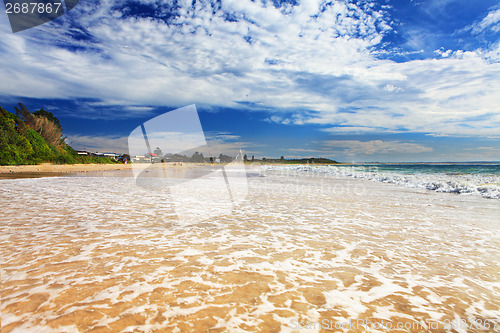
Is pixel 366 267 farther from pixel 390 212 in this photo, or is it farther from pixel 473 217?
pixel 473 217

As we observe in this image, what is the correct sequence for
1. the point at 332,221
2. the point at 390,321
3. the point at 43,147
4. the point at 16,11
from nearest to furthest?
the point at 390,321
the point at 16,11
the point at 332,221
the point at 43,147

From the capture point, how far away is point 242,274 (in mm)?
3398

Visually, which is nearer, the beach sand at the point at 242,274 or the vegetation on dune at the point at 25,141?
the beach sand at the point at 242,274

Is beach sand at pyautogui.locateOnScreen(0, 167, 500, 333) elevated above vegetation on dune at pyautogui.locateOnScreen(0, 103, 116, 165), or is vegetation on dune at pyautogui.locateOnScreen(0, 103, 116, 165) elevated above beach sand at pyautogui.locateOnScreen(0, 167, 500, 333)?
vegetation on dune at pyautogui.locateOnScreen(0, 103, 116, 165)

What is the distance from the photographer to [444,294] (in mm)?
3070

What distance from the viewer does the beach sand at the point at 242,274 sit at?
244 centimetres

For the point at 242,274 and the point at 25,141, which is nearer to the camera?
the point at 242,274

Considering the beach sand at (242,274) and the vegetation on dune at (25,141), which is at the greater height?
the vegetation on dune at (25,141)

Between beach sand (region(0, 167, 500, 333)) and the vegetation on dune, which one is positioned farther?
the vegetation on dune

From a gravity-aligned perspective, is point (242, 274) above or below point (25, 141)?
below

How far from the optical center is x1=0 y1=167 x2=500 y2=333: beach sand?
2.44 meters

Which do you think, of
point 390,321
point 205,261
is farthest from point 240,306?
point 390,321

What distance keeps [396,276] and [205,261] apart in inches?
112

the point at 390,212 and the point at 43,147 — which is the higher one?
the point at 43,147
